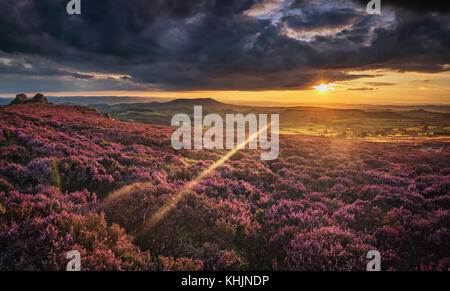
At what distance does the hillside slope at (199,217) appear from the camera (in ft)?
14.8

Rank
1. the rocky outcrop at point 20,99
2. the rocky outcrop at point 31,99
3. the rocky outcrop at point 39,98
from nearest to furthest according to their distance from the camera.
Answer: the rocky outcrop at point 20,99
the rocky outcrop at point 31,99
the rocky outcrop at point 39,98

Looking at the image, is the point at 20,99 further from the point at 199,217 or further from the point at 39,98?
the point at 199,217

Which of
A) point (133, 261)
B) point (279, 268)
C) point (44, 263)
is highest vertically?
point (44, 263)

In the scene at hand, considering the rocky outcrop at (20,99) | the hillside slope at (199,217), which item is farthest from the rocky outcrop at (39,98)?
the hillside slope at (199,217)

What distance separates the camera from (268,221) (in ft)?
22.2

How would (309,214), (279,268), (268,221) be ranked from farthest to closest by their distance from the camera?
1. (309,214)
2. (268,221)
3. (279,268)

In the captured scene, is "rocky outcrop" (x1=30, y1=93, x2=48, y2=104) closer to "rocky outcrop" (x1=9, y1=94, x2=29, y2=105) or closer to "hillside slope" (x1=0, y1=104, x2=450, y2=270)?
"rocky outcrop" (x1=9, y1=94, x2=29, y2=105)

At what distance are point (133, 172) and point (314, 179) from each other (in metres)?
9.89

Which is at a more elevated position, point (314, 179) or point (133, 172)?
point (133, 172)

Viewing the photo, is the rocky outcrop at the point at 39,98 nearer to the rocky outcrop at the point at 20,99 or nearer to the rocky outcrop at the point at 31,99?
the rocky outcrop at the point at 31,99

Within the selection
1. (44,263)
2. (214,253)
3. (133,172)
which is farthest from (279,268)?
(133,172)

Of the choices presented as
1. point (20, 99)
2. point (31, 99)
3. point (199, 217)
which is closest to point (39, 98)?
point (31, 99)

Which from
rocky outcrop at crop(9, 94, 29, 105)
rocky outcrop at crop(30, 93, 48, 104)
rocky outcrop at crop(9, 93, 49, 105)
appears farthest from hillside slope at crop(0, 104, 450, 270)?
rocky outcrop at crop(9, 94, 29, 105)
